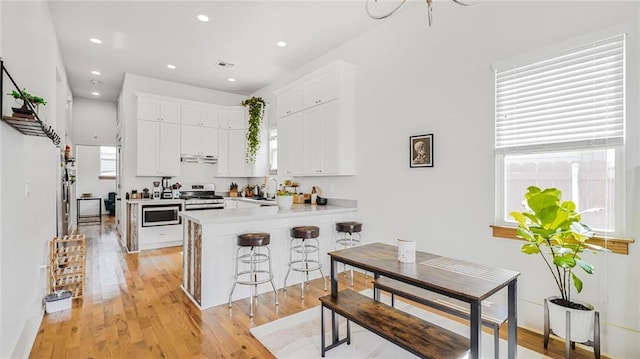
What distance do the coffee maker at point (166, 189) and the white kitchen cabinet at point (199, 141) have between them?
67cm

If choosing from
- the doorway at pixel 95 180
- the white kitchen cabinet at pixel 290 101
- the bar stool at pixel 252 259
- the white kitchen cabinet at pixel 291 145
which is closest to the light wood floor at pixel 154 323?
the bar stool at pixel 252 259

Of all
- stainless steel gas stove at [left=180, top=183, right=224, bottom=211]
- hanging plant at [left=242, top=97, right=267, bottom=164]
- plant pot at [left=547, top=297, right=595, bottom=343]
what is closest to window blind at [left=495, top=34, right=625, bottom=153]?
plant pot at [left=547, top=297, right=595, bottom=343]

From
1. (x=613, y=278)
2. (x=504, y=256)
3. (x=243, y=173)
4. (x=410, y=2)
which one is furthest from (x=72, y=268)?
(x=613, y=278)

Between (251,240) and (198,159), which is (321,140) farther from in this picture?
(198,159)

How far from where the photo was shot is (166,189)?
616cm

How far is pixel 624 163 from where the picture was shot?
85.4 inches

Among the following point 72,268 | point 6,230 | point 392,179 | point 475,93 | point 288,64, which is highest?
point 288,64

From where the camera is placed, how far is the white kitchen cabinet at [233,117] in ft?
21.8

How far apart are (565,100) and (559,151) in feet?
1.36

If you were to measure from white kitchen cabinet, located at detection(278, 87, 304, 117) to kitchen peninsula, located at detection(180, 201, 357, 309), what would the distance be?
6.21 feet

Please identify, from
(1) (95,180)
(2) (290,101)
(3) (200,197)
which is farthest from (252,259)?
(1) (95,180)

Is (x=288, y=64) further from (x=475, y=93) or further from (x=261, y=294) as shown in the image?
(x=261, y=294)

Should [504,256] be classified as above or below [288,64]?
below

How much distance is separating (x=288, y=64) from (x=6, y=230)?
14.3ft
